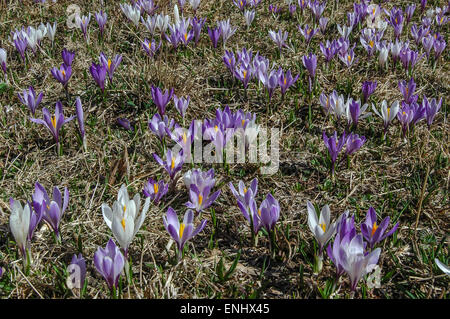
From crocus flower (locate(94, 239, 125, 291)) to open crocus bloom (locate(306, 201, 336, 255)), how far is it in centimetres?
76

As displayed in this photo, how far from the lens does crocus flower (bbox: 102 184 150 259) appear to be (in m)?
1.66

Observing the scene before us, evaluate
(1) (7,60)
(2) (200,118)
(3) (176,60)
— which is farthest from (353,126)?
(1) (7,60)

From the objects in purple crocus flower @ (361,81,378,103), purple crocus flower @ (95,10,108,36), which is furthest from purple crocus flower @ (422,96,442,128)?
purple crocus flower @ (95,10,108,36)

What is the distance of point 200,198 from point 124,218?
0.41 m

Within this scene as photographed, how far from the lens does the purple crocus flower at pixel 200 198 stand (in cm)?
195

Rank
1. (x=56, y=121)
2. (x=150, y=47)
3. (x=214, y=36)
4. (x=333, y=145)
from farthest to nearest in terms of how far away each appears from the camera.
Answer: (x=214, y=36)
(x=150, y=47)
(x=56, y=121)
(x=333, y=145)

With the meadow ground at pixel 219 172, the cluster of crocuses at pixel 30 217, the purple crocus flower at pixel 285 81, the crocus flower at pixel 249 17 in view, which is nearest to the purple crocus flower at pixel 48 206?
the cluster of crocuses at pixel 30 217

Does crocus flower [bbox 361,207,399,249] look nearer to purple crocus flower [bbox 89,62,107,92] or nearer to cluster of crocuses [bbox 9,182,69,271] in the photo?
cluster of crocuses [bbox 9,182,69,271]

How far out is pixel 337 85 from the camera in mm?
3150

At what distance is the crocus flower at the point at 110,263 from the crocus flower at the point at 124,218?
0.08 meters

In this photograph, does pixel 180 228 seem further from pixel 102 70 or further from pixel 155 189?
pixel 102 70

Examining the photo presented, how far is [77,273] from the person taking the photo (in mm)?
1646

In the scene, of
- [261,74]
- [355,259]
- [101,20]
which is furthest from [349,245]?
[101,20]
